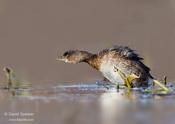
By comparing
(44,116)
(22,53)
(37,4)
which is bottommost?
(44,116)

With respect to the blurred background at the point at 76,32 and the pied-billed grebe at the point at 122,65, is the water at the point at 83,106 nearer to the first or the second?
the pied-billed grebe at the point at 122,65

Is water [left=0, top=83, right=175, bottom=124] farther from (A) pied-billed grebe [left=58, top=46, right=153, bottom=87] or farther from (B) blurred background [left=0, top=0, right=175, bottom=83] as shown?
(B) blurred background [left=0, top=0, right=175, bottom=83]

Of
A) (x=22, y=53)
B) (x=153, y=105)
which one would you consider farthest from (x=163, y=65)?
(x=153, y=105)

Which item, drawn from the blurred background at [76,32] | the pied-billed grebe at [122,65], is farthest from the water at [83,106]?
the blurred background at [76,32]

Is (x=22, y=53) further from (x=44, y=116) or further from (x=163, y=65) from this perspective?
(x=44, y=116)

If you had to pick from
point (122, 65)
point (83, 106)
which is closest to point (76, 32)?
point (122, 65)
